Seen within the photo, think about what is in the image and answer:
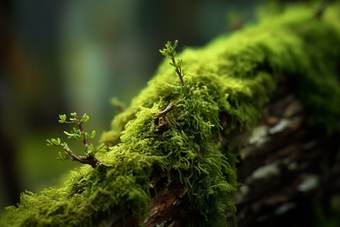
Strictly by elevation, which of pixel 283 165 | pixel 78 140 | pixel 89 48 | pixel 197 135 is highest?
pixel 89 48

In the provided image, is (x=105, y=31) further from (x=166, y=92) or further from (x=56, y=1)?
(x=166, y=92)

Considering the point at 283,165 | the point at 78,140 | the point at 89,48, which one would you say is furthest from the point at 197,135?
the point at 89,48

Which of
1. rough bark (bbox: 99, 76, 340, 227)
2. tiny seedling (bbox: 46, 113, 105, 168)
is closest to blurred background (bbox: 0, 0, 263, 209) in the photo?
rough bark (bbox: 99, 76, 340, 227)

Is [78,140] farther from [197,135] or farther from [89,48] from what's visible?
[89,48]

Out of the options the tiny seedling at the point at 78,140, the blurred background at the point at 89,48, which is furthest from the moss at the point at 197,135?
the blurred background at the point at 89,48

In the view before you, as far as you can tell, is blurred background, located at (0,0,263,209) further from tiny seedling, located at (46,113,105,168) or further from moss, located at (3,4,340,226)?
tiny seedling, located at (46,113,105,168)

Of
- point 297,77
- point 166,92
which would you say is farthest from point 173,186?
point 297,77

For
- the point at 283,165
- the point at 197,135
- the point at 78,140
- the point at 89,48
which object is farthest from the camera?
the point at 89,48
